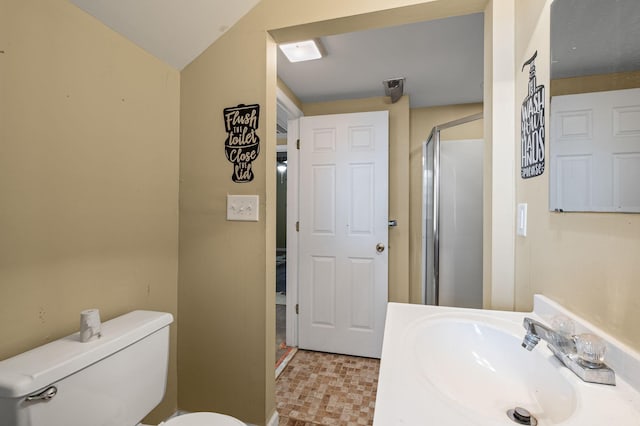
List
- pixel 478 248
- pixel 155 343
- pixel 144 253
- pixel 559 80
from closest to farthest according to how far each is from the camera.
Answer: pixel 559 80 → pixel 155 343 → pixel 144 253 → pixel 478 248

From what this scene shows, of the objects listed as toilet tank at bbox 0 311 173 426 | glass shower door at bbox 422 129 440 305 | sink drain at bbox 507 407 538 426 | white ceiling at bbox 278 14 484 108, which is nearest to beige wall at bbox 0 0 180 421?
toilet tank at bbox 0 311 173 426

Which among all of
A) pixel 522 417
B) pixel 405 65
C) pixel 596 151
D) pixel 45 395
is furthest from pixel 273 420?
pixel 405 65

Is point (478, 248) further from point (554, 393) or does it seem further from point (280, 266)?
point (280, 266)

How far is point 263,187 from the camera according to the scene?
1372 mm

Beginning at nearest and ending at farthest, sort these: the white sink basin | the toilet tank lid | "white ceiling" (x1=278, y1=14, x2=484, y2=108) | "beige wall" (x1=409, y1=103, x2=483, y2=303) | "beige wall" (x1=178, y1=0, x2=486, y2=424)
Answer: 1. the white sink basin
2. the toilet tank lid
3. "beige wall" (x1=178, y1=0, x2=486, y2=424)
4. "white ceiling" (x1=278, y1=14, x2=484, y2=108)
5. "beige wall" (x1=409, y1=103, x2=483, y2=303)

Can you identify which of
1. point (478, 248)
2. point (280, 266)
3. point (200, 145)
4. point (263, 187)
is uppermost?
point (200, 145)

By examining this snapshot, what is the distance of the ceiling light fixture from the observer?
5.29 ft

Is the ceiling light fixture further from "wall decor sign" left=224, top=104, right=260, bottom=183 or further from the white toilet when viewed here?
the white toilet

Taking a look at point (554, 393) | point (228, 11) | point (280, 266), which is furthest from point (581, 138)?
point (280, 266)

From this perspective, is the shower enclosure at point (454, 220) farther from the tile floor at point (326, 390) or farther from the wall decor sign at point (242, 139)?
the wall decor sign at point (242, 139)

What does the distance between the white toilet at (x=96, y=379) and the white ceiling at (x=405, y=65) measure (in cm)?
170

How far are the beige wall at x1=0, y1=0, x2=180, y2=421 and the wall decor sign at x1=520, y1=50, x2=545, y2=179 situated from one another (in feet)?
5.05

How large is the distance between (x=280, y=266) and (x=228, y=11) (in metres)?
3.16

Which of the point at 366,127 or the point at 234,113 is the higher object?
the point at 366,127
